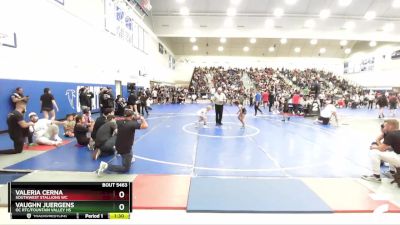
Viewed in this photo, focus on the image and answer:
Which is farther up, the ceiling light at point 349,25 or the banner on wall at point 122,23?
the ceiling light at point 349,25

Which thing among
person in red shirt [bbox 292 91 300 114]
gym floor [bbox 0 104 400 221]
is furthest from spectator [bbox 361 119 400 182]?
person in red shirt [bbox 292 91 300 114]

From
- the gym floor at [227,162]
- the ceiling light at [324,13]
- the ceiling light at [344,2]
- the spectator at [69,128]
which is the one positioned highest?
the ceiling light at [344,2]

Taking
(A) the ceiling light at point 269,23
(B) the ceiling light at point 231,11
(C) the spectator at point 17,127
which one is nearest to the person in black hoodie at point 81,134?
(C) the spectator at point 17,127

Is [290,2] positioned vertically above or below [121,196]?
above

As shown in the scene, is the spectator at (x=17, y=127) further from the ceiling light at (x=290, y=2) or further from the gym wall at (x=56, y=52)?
the ceiling light at (x=290, y=2)

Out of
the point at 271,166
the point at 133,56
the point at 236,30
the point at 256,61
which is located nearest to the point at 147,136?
the point at 271,166

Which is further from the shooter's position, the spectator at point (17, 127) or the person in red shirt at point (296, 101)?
the person in red shirt at point (296, 101)

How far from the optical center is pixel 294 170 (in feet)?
20.0
